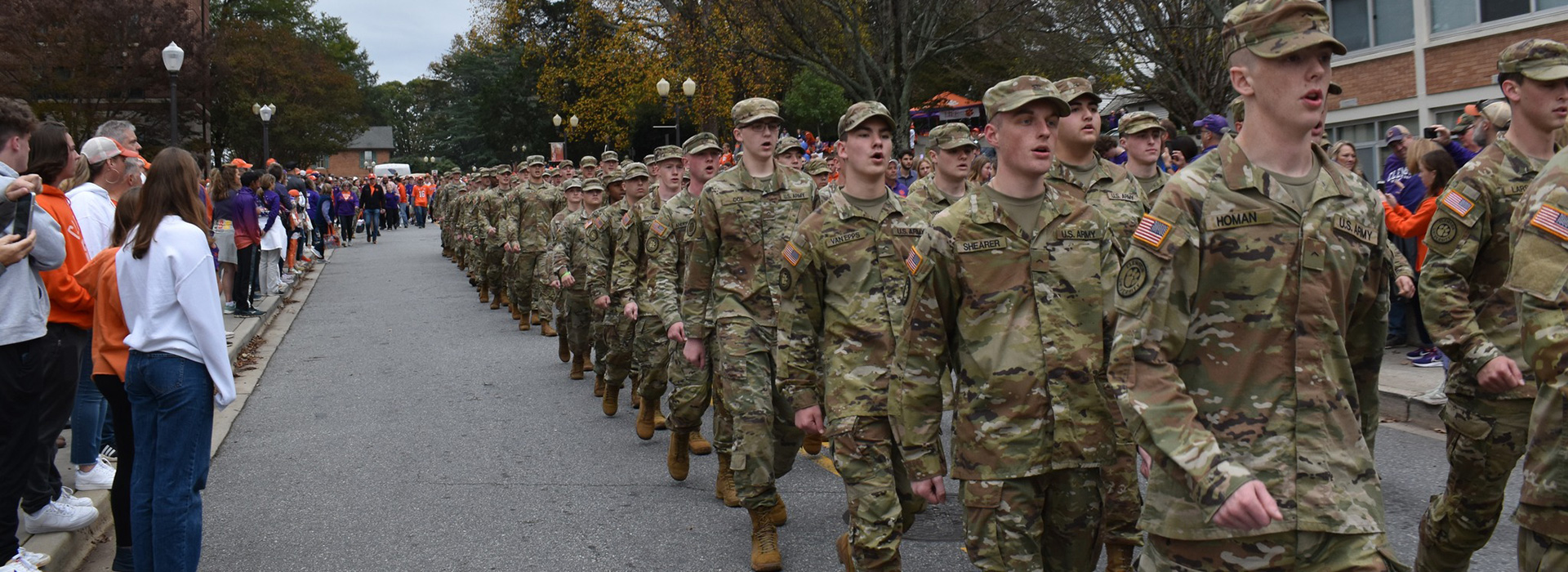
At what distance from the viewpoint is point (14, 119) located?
17.6ft

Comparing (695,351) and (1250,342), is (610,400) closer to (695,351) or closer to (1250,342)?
(695,351)

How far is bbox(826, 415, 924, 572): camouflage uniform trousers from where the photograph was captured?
4.59m

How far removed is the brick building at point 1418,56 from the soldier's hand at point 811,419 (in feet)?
52.8

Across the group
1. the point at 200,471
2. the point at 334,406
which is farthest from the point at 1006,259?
the point at 334,406

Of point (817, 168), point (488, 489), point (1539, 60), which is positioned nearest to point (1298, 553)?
point (1539, 60)

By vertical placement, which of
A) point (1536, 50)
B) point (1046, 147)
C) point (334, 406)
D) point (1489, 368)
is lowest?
point (334, 406)

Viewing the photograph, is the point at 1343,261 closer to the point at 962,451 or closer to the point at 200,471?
the point at 962,451

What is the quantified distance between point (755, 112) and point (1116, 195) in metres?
1.85

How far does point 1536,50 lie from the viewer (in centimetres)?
417

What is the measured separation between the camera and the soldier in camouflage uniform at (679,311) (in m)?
7.08

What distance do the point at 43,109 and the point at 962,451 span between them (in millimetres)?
40080

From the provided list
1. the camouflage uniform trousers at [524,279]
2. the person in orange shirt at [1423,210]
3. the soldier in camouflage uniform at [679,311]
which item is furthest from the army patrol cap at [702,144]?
the camouflage uniform trousers at [524,279]

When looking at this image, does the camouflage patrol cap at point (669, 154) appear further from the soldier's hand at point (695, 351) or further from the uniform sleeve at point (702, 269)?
the soldier's hand at point (695, 351)

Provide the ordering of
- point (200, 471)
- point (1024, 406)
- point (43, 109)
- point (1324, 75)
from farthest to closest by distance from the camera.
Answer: point (43, 109) < point (200, 471) < point (1024, 406) < point (1324, 75)
